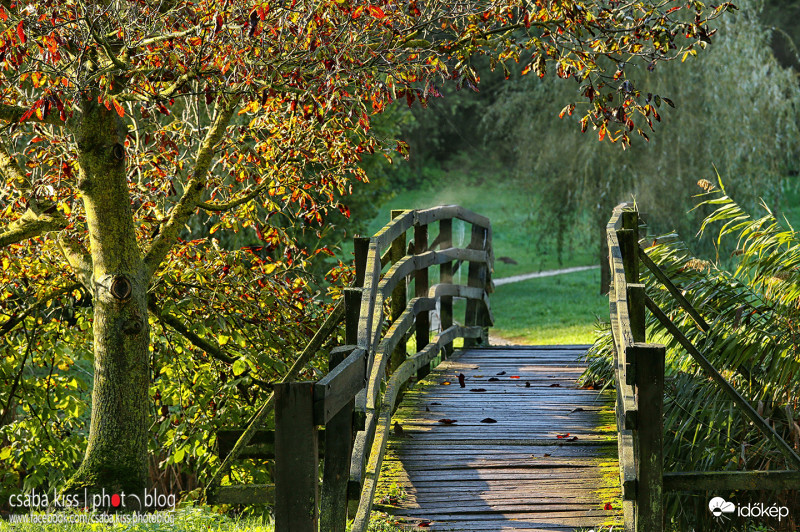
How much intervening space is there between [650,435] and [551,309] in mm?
17966

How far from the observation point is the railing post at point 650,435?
183 inches

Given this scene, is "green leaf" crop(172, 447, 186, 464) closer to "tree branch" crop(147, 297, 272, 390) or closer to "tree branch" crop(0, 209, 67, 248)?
"tree branch" crop(147, 297, 272, 390)

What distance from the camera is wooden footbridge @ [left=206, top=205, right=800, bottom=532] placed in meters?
4.44

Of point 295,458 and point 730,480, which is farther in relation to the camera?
point 730,480

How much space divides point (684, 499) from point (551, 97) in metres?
15.9

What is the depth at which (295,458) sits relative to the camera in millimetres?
3529

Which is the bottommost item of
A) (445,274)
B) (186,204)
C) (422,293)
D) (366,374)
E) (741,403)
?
(741,403)

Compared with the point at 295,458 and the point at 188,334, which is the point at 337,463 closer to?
the point at 295,458

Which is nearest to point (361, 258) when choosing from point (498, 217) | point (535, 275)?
point (535, 275)

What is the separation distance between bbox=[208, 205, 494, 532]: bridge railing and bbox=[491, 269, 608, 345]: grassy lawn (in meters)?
7.12

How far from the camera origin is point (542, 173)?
70.7 ft

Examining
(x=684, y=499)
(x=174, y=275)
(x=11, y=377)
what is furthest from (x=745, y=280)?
(x=11, y=377)

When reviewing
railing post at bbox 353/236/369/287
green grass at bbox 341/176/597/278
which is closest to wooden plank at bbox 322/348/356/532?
railing post at bbox 353/236/369/287

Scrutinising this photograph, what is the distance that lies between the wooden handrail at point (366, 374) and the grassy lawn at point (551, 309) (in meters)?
6.21
